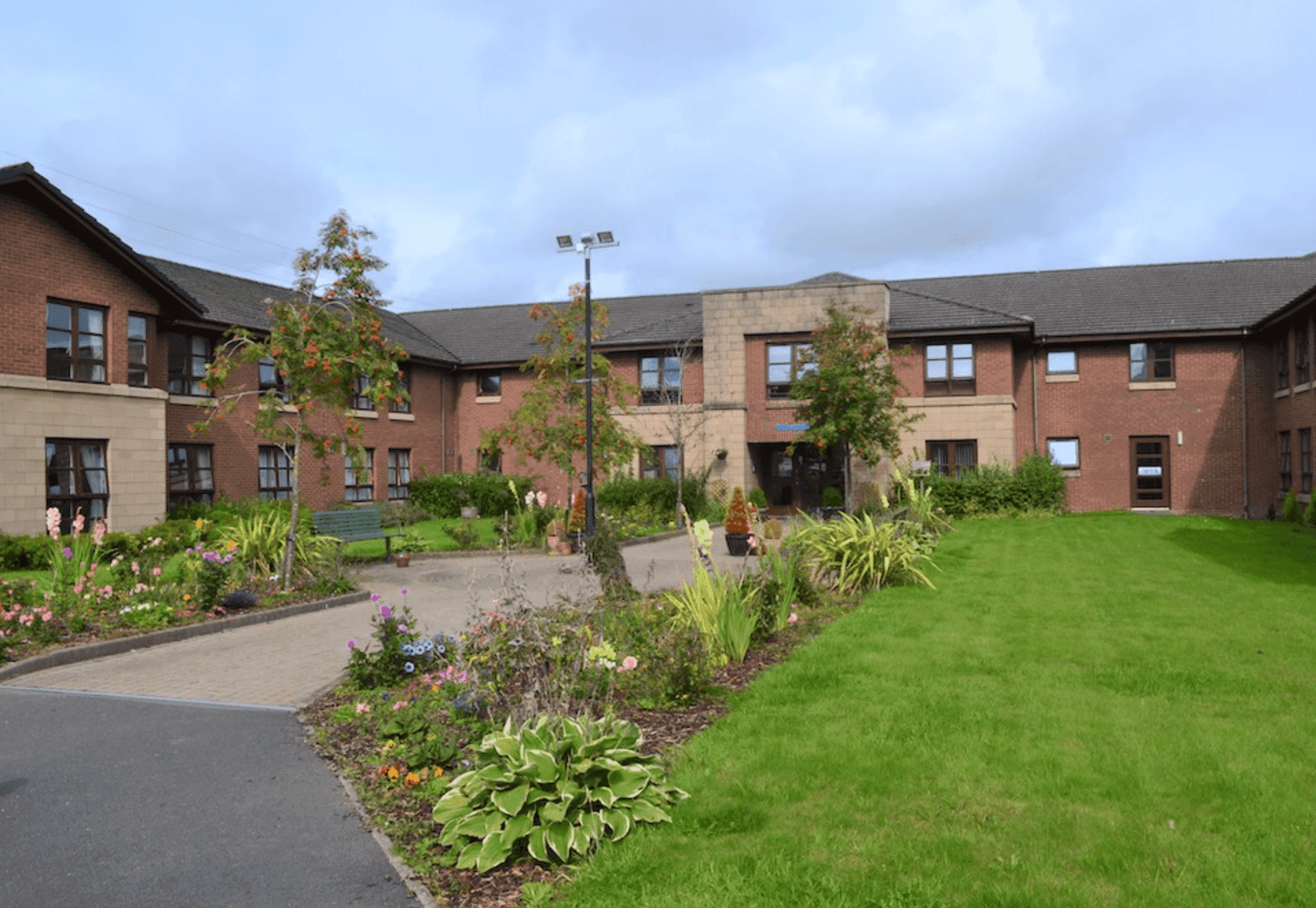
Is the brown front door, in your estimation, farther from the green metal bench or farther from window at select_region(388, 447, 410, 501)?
window at select_region(388, 447, 410, 501)

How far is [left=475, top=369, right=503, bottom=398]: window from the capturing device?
35.4 meters

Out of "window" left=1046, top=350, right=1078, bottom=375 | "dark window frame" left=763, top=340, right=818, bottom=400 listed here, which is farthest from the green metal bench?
"window" left=1046, top=350, right=1078, bottom=375

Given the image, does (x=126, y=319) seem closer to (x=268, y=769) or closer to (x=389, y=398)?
(x=389, y=398)

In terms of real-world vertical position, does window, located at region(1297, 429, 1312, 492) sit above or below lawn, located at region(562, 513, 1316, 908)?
above

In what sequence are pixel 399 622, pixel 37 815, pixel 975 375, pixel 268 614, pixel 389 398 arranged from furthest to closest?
pixel 975 375, pixel 389 398, pixel 268 614, pixel 399 622, pixel 37 815

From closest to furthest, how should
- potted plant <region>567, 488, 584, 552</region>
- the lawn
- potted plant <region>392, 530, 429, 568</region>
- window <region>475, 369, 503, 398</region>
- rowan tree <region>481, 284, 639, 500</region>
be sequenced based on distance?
the lawn → potted plant <region>392, 530, 429, 568</region> → potted plant <region>567, 488, 584, 552</region> → rowan tree <region>481, 284, 639, 500</region> → window <region>475, 369, 503, 398</region>

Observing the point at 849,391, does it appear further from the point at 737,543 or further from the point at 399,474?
the point at 399,474

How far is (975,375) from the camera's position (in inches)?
1149

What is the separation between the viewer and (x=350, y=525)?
1777cm

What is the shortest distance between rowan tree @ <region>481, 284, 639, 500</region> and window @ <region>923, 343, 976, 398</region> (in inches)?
371

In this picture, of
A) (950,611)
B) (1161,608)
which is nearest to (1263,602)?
(1161,608)

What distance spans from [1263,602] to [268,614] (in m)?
11.7

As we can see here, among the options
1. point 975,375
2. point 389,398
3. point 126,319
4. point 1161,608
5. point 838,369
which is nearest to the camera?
point 1161,608

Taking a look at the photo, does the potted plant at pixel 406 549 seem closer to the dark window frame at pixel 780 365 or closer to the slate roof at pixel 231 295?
the slate roof at pixel 231 295
